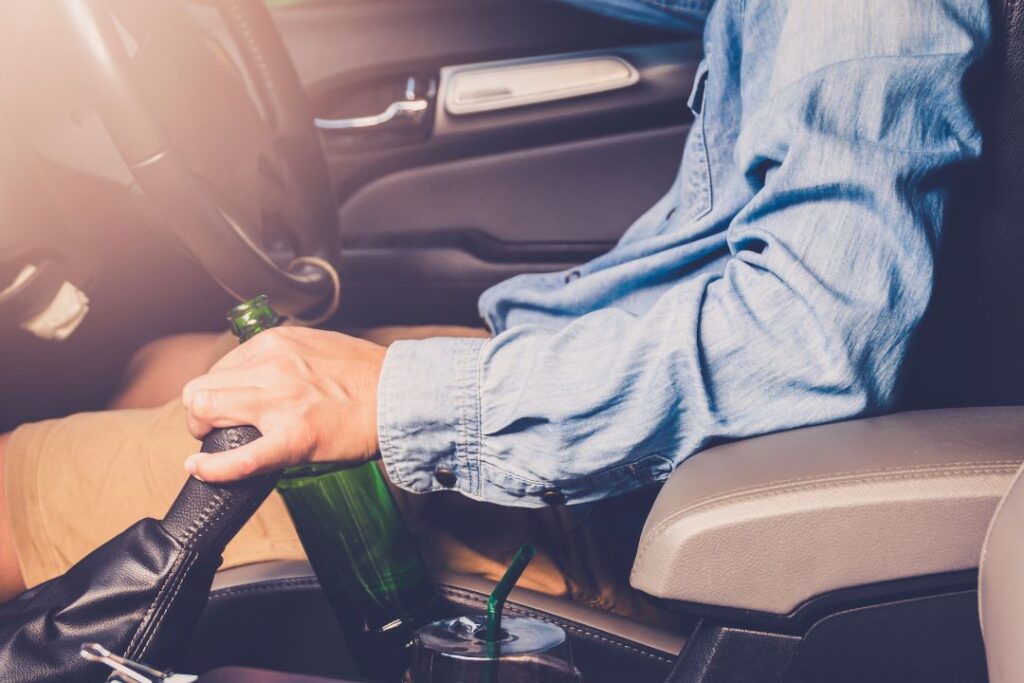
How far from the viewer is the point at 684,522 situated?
0.50 metres

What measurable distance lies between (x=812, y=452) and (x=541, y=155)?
3.05 ft

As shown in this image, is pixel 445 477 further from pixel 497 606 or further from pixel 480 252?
pixel 480 252

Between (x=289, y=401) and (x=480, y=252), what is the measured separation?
0.82 meters

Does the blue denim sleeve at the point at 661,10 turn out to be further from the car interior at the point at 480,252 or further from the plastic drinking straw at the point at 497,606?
the plastic drinking straw at the point at 497,606

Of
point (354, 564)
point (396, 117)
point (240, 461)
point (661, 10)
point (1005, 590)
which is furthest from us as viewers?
point (396, 117)

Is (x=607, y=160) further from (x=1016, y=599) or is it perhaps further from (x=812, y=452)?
(x=1016, y=599)

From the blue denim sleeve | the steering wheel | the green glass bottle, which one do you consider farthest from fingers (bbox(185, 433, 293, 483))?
the blue denim sleeve

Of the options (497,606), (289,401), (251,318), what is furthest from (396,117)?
(497,606)

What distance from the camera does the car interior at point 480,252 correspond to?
492 millimetres

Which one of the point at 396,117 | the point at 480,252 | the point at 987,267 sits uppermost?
the point at 396,117

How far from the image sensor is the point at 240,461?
1.81ft

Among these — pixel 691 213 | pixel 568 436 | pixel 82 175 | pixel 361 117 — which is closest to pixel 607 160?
pixel 361 117

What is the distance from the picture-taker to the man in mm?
554

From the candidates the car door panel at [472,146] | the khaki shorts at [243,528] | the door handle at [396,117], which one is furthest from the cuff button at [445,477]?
the door handle at [396,117]
